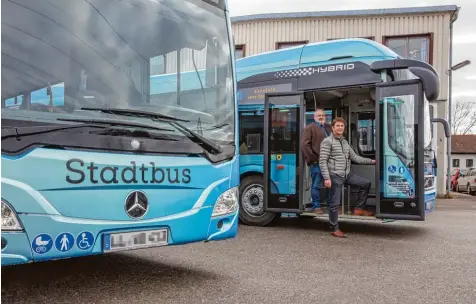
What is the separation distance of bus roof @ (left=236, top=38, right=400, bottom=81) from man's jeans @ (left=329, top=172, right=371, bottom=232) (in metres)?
1.90

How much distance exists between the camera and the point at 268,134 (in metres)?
9.23

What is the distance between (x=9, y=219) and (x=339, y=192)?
17.9 ft

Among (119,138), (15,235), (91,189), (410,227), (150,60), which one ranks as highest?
(150,60)

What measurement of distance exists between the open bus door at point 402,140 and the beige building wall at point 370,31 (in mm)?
13261

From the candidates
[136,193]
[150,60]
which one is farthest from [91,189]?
[150,60]

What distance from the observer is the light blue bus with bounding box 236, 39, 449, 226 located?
788 cm

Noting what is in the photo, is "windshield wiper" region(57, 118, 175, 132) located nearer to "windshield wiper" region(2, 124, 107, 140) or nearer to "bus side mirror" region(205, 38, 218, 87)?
"windshield wiper" region(2, 124, 107, 140)

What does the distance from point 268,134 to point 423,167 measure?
8.81ft

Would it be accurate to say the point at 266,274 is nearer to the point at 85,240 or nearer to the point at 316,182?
the point at 85,240

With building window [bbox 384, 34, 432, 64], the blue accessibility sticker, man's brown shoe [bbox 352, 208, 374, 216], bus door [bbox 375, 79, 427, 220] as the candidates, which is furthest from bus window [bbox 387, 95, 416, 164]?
building window [bbox 384, 34, 432, 64]

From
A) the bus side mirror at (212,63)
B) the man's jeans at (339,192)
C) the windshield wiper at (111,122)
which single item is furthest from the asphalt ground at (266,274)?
the bus side mirror at (212,63)

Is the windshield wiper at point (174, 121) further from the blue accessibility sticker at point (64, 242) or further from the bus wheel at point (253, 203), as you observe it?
the bus wheel at point (253, 203)

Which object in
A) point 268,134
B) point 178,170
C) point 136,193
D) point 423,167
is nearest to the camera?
point 136,193

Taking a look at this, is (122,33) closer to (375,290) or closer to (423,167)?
(375,290)
